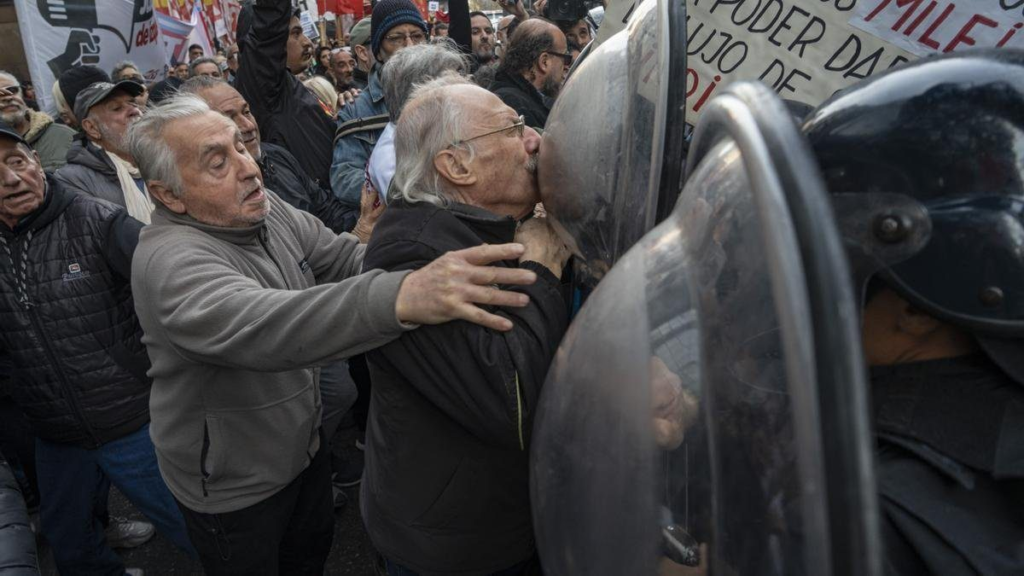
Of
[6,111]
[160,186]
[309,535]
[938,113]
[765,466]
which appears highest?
Answer: [938,113]

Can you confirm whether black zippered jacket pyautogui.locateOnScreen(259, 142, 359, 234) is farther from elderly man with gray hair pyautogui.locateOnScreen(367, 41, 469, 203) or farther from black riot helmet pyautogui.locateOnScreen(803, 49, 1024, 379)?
black riot helmet pyautogui.locateOnScreen(803, 49, 1024, 379)

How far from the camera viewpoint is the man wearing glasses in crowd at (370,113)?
133 inches

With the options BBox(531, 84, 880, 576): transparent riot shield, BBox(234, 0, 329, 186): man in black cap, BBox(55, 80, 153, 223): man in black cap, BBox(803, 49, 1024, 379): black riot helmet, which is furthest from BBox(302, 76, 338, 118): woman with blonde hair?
BBox(803, 49, 1024, 379): black riot helmet

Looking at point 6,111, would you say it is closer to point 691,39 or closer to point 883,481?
point 691,39

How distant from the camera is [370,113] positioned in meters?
3.69

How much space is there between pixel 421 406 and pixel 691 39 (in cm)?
148

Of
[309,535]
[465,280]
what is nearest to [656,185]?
[465,280]

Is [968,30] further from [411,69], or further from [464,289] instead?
[411,69]

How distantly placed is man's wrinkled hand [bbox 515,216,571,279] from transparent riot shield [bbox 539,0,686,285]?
0.05 metres

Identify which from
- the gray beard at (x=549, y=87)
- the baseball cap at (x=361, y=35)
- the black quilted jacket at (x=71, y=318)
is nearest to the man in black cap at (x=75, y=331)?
the black quilted jacket at (x=71, y=318)

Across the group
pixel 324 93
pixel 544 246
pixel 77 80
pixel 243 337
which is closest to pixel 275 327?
pixel 243 337

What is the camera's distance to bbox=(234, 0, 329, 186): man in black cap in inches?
131

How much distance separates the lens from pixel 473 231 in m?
1.46

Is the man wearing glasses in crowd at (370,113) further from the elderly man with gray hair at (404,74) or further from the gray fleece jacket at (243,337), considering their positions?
the gray fleece jacket at (243,337)
